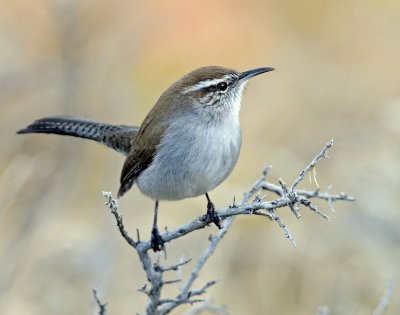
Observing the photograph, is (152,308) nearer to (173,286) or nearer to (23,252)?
(23,252)

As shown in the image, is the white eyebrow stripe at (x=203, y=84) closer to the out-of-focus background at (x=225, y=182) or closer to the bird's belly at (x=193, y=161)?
the bird's belly at (x=193, y=161)

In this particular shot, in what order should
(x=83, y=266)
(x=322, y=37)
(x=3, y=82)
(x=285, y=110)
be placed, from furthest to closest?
(x=322, y=37)
(x=285, y=110)
(x=3, y=82)
(x=83, y=266)

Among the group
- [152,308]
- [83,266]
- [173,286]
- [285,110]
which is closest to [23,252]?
[83,266]

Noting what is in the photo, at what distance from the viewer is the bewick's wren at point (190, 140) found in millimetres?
4629

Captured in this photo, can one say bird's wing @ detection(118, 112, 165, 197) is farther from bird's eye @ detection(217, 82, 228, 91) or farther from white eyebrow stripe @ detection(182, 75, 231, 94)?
bird's eye @ detection(217, 82, 228, 91)

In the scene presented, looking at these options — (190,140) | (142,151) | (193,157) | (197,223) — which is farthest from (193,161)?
(197,223)

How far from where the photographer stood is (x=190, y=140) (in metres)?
4.70

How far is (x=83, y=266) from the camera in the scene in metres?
6.44

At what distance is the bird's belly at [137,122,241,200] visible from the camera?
4.59 metres

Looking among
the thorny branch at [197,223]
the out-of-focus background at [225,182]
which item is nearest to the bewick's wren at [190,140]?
the thorny branch at [197,223]

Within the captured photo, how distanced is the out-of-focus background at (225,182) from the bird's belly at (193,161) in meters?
0.82

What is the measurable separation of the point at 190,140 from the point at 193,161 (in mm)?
159

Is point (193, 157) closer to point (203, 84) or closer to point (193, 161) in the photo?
point (193, 161)

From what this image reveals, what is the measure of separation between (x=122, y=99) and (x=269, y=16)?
11.6ft
